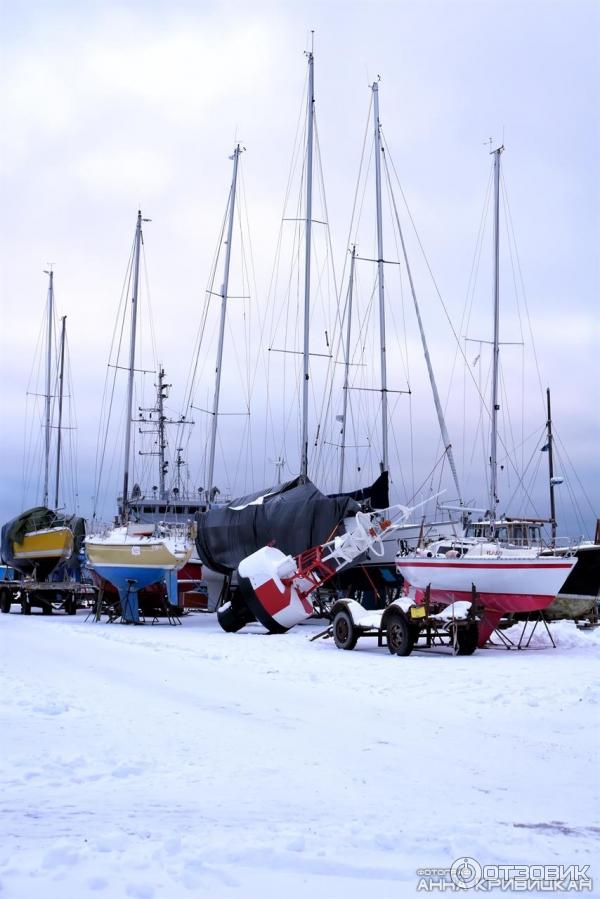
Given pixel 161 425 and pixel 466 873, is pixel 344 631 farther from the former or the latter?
pixel 161 425

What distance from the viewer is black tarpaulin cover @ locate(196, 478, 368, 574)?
23750 millimetres

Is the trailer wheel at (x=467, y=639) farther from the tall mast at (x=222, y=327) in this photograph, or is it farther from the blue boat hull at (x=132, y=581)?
the tall mast at (x=222, y=327)

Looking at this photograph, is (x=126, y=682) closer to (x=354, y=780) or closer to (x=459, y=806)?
(x=354, y=780)

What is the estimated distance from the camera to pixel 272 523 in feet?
82.8

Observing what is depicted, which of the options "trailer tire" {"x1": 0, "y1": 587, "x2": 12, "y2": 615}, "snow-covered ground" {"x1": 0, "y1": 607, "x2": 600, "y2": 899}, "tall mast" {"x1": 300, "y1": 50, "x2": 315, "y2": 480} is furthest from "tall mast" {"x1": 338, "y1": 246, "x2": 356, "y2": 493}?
"snow-covered ground" {"x1": 0, "y1": 607, "x2": 600, "y2": 899}

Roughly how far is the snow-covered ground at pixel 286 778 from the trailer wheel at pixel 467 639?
267 cm

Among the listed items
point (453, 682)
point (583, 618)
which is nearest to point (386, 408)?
point (583, 618)

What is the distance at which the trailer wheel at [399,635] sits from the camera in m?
16.2

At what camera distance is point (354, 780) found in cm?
683

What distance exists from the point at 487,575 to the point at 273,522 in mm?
8697

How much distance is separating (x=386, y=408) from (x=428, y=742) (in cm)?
2168

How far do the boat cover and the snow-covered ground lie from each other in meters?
10.1

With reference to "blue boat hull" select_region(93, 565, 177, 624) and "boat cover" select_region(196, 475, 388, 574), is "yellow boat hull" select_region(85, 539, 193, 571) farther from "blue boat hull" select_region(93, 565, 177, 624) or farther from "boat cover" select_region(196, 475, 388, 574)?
"boat cover" select_region(196, 475, 388, 574)

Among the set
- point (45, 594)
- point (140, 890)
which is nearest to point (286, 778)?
point (140, 890)
